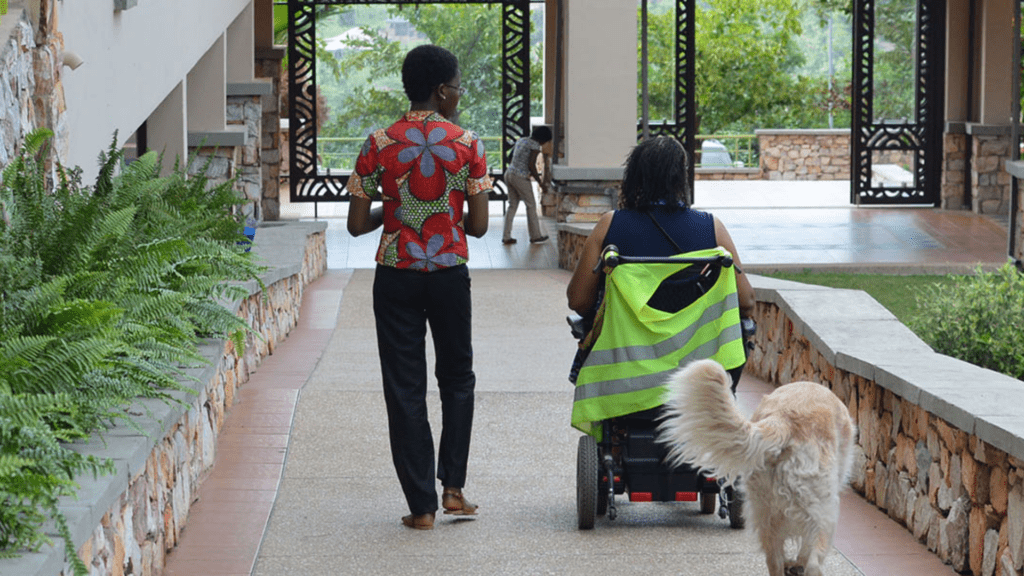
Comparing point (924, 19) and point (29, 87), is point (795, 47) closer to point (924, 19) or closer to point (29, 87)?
point (924, 19)

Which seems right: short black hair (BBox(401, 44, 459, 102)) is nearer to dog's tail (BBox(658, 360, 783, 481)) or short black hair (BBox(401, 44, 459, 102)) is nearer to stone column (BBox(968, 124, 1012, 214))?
dog's tail (BBox(658, 360, 783, 481))

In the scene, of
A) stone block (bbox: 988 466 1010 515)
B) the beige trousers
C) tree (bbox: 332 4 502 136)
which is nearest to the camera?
stone block (bbox: 988 466 1010 515)

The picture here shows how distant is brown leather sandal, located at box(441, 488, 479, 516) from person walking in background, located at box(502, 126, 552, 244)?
11.4 meters

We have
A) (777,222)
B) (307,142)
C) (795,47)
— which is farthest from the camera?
(795,47)

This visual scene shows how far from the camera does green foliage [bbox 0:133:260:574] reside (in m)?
3.35

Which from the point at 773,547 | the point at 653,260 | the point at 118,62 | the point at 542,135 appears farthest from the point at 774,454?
the point at 542,135

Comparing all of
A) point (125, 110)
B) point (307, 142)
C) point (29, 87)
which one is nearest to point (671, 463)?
point (29, 87)

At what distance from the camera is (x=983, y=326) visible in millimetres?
7180

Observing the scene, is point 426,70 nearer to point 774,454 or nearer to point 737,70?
point 774,454

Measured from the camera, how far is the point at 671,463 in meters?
4.82

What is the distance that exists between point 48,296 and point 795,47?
43.1 m

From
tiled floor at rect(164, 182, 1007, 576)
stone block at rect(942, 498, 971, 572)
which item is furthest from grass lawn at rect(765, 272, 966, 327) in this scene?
stone block at rect(942, 498, 971, 572)

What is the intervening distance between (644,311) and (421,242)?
0.86m

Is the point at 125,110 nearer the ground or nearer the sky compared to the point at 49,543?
nearer the sky
